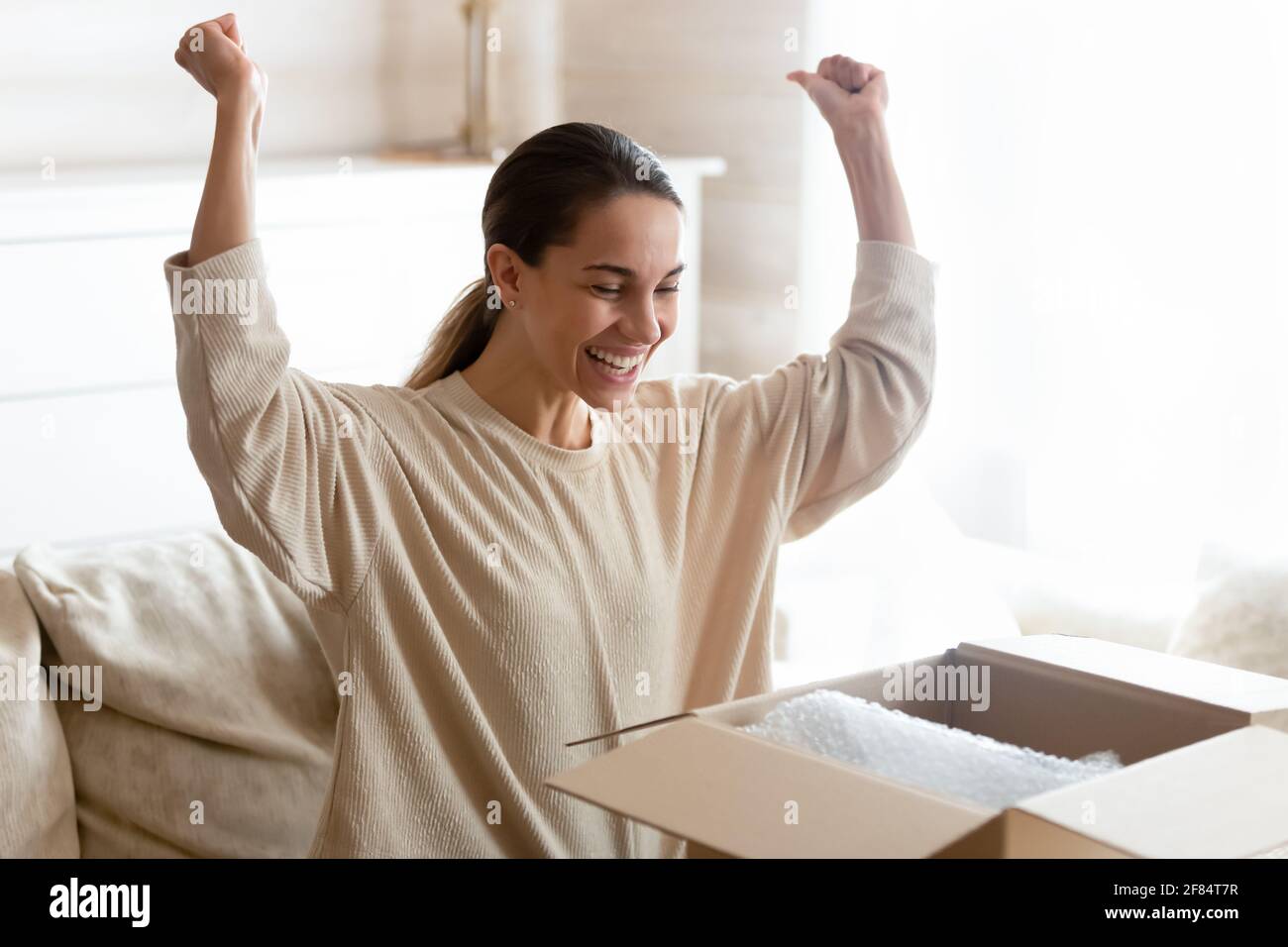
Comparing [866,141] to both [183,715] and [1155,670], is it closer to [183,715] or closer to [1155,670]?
[1155,670]

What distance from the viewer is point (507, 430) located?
1624mm

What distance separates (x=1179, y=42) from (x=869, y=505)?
874mm

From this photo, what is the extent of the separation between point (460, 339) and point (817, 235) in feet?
5.60

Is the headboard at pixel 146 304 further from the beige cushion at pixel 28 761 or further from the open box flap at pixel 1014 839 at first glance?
the open box flap at pixel 1014 839

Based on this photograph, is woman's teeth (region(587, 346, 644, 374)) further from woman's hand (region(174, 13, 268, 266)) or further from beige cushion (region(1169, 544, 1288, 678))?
beige cushion (region(1169, 544, 1288, 678))

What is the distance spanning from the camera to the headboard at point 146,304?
9.68ft

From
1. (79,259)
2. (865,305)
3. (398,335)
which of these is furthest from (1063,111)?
(79,259)

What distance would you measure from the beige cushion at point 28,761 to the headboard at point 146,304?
50.5 inches

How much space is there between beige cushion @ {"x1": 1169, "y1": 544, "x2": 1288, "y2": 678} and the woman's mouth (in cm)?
89

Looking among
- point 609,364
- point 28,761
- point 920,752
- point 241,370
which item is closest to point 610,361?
point 609,364

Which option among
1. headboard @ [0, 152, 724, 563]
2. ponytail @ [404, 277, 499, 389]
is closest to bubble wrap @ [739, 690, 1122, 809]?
ponytail @ [404, 277, 499, 389]

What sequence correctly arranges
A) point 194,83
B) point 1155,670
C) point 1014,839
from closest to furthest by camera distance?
1. point 1014,839
2. point 1155,670
3. point 194,83
